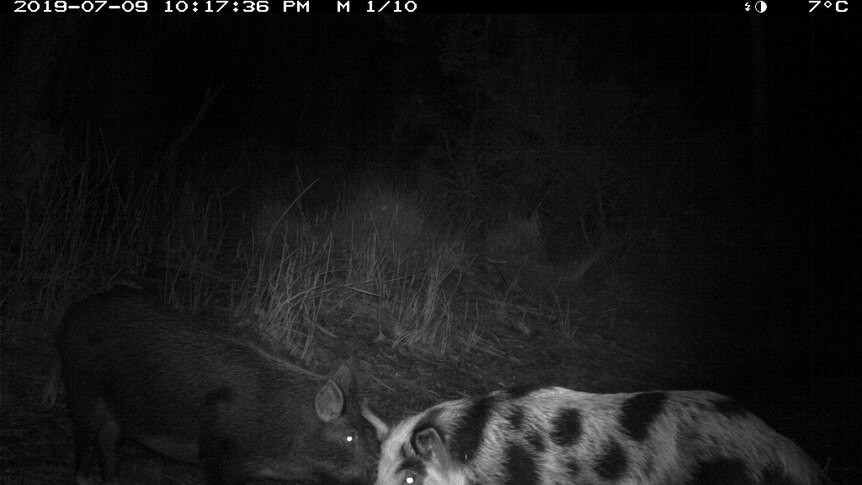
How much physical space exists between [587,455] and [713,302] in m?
8.72

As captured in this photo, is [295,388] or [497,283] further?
[497,283]

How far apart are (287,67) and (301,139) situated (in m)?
1.29

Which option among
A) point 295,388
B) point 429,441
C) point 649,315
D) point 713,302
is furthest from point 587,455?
point 713,302

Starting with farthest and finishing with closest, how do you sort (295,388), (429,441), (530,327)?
(530,327), (295,388), (429,441)

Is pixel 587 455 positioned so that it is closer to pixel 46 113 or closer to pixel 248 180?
pixel 46 113

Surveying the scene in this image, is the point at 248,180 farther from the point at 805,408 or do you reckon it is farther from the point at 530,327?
the point at 805,408

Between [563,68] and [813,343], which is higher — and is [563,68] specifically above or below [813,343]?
above

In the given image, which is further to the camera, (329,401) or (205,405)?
(205,405)

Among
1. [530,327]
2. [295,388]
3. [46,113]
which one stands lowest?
[530,327]

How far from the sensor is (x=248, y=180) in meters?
11.7

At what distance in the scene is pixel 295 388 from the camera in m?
4.73

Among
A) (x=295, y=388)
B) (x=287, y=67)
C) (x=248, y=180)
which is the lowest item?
(x=295, y=388)

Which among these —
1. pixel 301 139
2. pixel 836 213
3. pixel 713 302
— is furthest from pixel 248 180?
pixel 836 213

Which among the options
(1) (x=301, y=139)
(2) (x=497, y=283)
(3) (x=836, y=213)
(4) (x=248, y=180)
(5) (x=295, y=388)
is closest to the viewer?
(5) (x=295, y=388)
